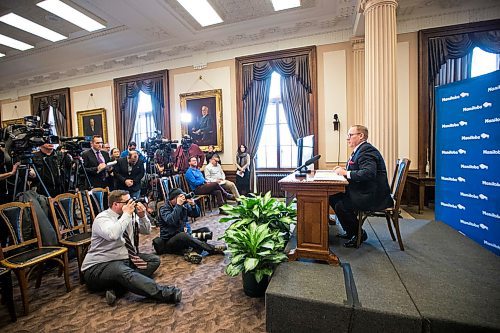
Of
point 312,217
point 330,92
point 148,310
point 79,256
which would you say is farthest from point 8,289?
point 330,92

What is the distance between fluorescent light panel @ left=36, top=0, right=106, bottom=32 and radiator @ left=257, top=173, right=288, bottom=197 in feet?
16.2

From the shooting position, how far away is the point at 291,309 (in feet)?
5.71

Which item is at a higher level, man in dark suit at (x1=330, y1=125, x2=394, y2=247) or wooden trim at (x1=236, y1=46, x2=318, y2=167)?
wooden trim at (x1=236, y1=46, x2=318, y2=167)

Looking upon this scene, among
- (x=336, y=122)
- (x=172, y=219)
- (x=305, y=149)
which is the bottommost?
(x=172, y=219)

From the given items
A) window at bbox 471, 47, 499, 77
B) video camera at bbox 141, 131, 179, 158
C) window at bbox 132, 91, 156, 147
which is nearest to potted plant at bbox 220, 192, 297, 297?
video camera at bbox 141, 131, 179, 158

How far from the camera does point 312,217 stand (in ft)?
7.27

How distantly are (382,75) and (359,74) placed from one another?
1.71m

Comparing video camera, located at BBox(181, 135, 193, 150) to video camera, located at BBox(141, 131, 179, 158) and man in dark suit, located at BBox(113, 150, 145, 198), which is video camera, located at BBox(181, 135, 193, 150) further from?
man in dark suit, located at BBox(113, 150, 145, 198)

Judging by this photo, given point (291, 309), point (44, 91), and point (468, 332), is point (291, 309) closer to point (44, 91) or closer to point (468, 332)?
point (468, 332)

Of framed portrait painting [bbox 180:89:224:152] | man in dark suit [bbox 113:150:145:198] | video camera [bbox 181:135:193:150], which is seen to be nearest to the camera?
man in dark suit [bbox 113:150:145:198]

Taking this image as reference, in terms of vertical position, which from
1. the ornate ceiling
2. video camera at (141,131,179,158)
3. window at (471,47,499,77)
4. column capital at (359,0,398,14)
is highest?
the ornate ceiling

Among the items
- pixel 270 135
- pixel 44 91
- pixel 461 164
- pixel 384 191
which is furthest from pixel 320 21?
Result: pixel 44 91

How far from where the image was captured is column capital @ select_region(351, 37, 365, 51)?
536cm

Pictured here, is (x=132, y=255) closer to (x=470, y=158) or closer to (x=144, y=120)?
Result: (x=470, y=158)
